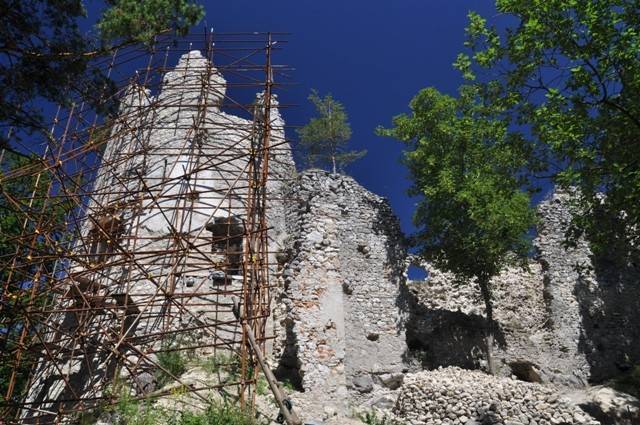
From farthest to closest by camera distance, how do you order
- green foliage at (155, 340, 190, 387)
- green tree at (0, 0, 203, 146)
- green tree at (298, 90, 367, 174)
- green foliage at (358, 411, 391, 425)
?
green tree at (298, 90, 367, 174) → green foliage at (358, 411, 391, 425) → green foliage at (155, 340, 190, 387) → green tree at (0, 0, 203, 146)

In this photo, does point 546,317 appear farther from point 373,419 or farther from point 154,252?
point 154,252

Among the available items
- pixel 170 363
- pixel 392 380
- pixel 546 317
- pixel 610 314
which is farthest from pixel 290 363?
pixel 610 314

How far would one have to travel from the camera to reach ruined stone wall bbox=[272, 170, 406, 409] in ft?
38.4

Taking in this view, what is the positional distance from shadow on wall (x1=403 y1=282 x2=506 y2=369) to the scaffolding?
4408 mm

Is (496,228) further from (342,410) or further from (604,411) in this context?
(342,410)

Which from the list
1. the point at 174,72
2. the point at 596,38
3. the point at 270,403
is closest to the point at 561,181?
the point at 596,38

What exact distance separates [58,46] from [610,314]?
51.9 ft

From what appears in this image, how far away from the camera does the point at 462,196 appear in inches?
568

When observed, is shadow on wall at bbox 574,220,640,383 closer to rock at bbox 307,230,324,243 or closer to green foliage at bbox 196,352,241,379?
rock at bbox 307,230,324,243

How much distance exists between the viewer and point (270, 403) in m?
10.0

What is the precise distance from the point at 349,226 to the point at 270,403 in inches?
229

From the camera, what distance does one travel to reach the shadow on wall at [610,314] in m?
14.9

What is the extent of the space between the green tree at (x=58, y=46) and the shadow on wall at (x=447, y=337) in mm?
9322

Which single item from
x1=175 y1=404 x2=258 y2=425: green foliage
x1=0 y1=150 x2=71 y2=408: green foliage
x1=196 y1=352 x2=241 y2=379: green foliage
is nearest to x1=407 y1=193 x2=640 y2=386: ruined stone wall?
x1=196 y1=352 x2=241 y2=379: green foliage
